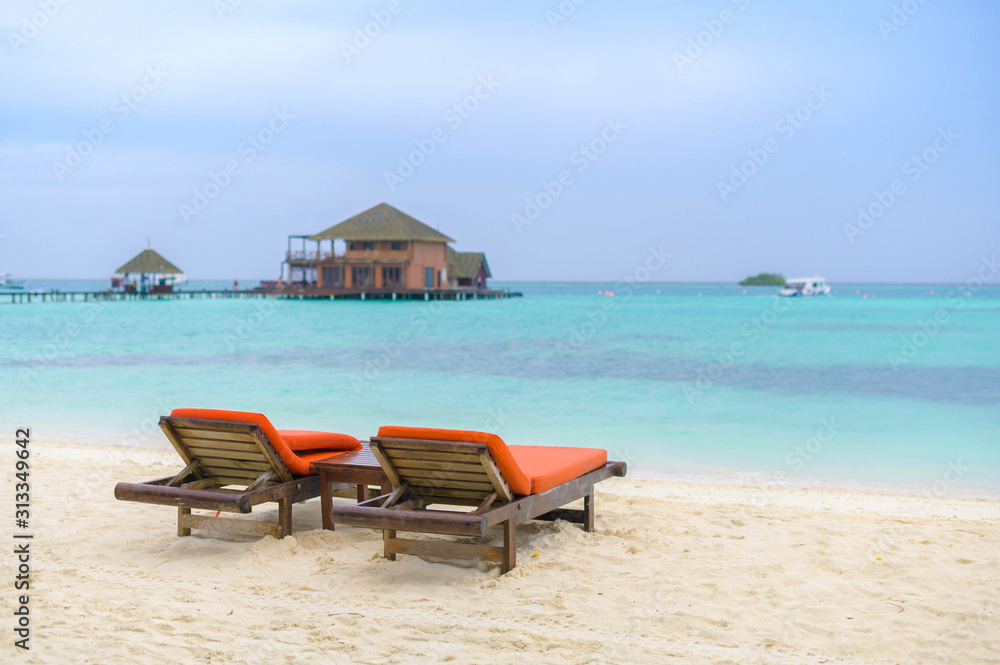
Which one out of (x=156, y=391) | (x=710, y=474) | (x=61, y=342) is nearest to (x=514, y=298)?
(x=61, y=342)

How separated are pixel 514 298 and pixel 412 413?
72.3 metres

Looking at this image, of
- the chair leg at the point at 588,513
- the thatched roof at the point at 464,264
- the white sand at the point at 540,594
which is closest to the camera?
the white sand at the point at 540,594

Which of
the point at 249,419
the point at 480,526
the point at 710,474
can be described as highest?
the point at 249,419

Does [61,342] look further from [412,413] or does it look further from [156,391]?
[412,413]

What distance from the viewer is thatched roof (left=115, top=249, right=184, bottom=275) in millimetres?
62656

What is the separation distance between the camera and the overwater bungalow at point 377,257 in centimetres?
5509

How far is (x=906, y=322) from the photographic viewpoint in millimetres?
46469

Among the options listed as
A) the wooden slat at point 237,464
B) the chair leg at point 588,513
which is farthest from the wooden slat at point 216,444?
the chair leg at point 588,513

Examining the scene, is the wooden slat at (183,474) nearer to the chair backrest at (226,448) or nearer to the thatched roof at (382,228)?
the chair backrest at (226,448)

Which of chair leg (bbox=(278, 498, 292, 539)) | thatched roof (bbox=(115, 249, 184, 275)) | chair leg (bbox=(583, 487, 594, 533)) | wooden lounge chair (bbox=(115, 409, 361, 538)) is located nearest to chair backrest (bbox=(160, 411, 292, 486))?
wooden lounge chair (bbox=(115, 409, 361, 538))

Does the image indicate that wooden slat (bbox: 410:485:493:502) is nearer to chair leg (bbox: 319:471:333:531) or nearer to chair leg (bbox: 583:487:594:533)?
chair leg (bbox: 319:471:333:531)

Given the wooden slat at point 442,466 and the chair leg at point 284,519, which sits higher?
the wooden slat at point 442,466

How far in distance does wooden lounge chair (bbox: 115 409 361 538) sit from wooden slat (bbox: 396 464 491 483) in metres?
0.89

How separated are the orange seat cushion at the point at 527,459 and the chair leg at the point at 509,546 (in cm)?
18
